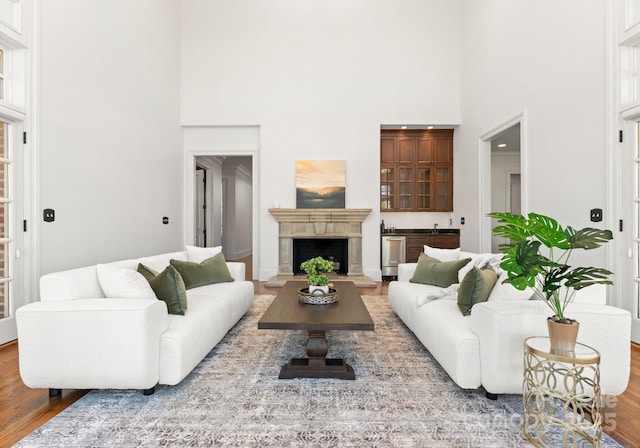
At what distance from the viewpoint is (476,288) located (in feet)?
8.23

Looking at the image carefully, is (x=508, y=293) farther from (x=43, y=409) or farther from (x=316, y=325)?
(x=43, y=409)

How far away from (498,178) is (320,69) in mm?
4710

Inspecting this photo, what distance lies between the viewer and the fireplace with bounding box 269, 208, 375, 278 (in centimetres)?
640

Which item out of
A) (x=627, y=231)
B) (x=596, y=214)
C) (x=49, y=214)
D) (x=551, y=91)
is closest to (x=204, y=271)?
(x=49, y=214)

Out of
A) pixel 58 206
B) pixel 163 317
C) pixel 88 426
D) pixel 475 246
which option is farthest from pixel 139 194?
pixel 475 246

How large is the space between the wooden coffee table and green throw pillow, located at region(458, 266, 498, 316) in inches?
27.4

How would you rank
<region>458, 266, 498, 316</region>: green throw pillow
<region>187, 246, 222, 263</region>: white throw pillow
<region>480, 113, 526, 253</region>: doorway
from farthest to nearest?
<region>480, 113, 526, 253</region>: doorway
<region>187, 246, 222, 263</region>: white throw pillow
<region>458, 266, 498, 316</region>: green throw pillow

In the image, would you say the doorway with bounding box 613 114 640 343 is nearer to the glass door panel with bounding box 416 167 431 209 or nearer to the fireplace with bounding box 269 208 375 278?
the fireplace with bounding box 269 208 375 278

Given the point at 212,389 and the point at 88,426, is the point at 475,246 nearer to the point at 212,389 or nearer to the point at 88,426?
the point at 212,389

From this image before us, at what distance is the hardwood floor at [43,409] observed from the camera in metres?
1.77

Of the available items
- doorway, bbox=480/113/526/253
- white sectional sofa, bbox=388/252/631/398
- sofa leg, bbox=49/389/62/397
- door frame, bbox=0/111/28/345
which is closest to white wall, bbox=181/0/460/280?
doorway, bbox=480/113/526/253

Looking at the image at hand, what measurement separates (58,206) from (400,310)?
3507 millimetres

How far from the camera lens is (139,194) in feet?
16.5

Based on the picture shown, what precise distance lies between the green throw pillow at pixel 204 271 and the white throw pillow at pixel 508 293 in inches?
101
